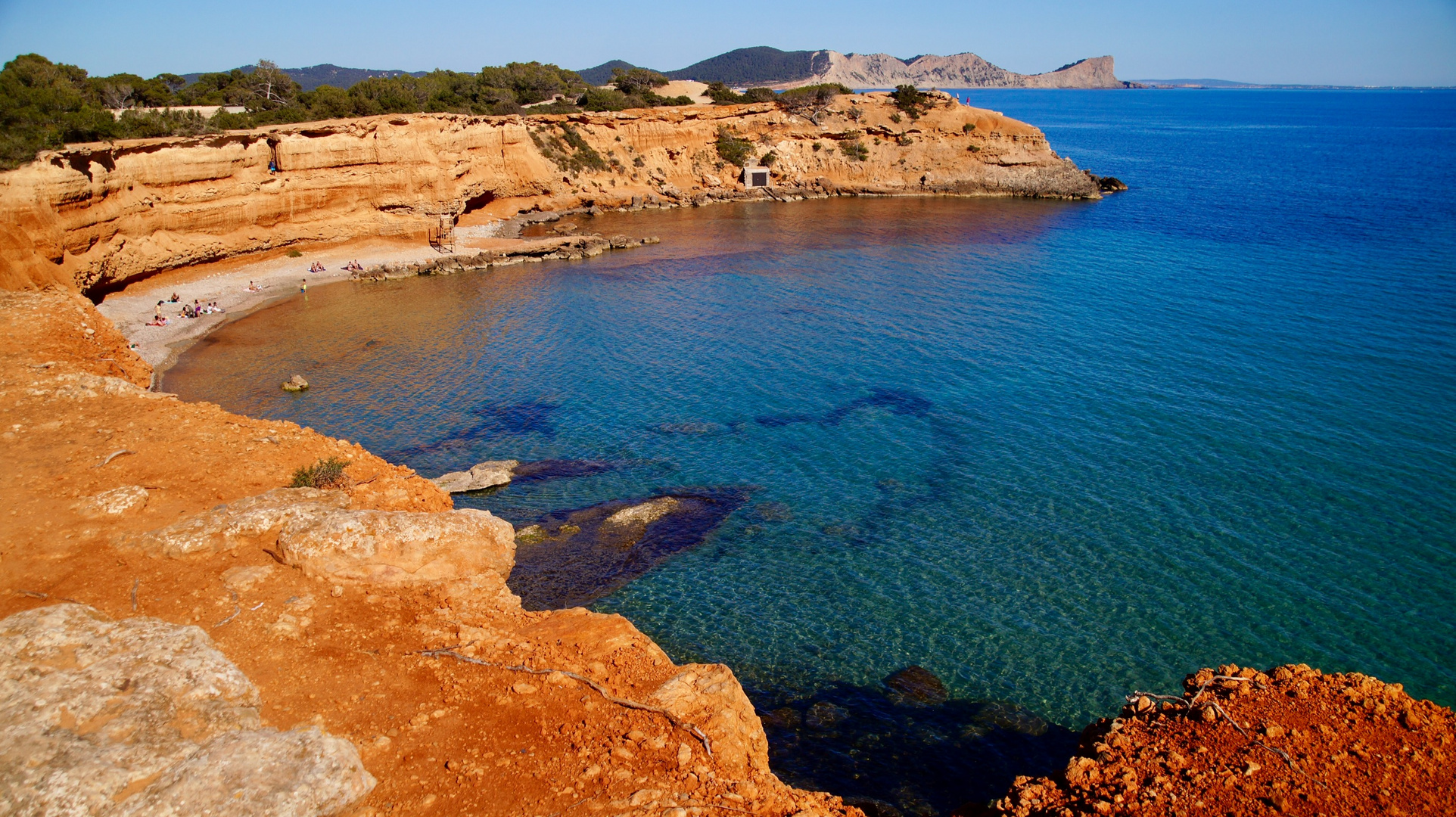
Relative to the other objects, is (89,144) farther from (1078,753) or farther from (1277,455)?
(1277,455)

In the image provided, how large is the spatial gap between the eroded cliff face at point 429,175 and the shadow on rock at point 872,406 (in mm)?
30890

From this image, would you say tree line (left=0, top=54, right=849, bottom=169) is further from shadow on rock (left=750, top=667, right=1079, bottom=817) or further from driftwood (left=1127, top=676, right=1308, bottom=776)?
driftwood (left=1127, top=676, right=1308, bottom=776)

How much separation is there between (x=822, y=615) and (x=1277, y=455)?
1814 cm

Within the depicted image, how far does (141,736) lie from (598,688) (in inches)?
209

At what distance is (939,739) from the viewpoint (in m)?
14.6

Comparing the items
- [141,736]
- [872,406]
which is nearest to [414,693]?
[141,736]

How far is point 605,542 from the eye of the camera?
70.3 ft

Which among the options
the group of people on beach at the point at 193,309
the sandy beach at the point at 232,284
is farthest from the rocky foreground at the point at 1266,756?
the group of people on beach at the point at 193,309

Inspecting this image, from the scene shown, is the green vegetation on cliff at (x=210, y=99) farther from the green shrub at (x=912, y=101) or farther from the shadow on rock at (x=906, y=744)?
the shadow on rock at (x=906, y=744)

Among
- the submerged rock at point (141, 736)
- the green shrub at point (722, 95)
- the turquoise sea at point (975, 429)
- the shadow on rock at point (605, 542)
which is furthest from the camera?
the green shrub at point (722, 95)

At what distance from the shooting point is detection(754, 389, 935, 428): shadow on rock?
96.4 feet

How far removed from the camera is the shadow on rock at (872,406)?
29.4m

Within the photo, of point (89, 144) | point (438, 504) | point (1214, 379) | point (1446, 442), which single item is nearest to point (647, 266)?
point (89, 144)

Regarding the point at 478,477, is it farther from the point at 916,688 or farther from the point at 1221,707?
the point at 1221,707
